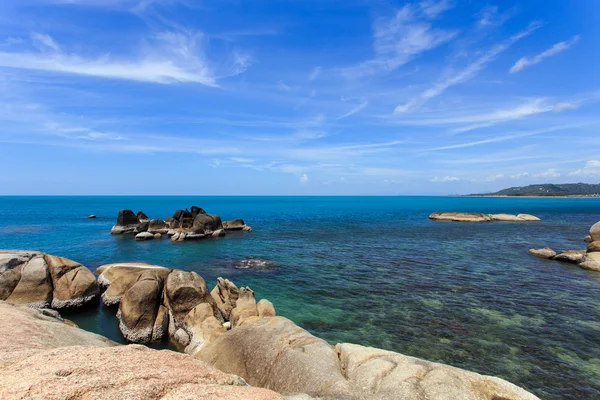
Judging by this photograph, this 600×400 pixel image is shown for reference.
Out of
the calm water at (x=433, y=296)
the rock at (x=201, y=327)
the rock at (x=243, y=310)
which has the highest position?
the rock at (x=243, y=310)

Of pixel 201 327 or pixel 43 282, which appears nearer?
pixel 201 327

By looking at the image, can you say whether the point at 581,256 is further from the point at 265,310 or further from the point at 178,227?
the point at 178,227

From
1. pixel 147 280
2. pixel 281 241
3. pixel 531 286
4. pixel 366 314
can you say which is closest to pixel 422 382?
pixel 366 314

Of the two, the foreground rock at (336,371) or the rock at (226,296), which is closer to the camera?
the foreground rock at (336,371)

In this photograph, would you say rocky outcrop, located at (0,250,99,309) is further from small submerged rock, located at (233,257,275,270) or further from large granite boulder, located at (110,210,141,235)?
large granite boulder, located at (110,210,141,235)

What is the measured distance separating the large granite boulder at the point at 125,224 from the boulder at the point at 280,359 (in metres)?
55.9

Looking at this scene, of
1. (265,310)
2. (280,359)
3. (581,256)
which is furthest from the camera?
(581,256)

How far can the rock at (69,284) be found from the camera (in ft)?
72.4

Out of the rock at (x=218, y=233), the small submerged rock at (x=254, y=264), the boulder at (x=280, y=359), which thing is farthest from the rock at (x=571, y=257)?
the rock at (x=218, y=233)

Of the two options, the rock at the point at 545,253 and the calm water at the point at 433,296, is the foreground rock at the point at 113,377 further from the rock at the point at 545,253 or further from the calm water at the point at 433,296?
the rock at the point at 545,253

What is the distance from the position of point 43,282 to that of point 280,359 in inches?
803

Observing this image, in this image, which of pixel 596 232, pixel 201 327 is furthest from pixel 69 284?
pixel 596 232

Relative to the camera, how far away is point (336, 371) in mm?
10352

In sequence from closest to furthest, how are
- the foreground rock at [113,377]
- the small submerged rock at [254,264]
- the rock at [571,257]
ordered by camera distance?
the foreground rock at [113,377] → the small submerged rock at [254,264] → the rock at [571,257]
